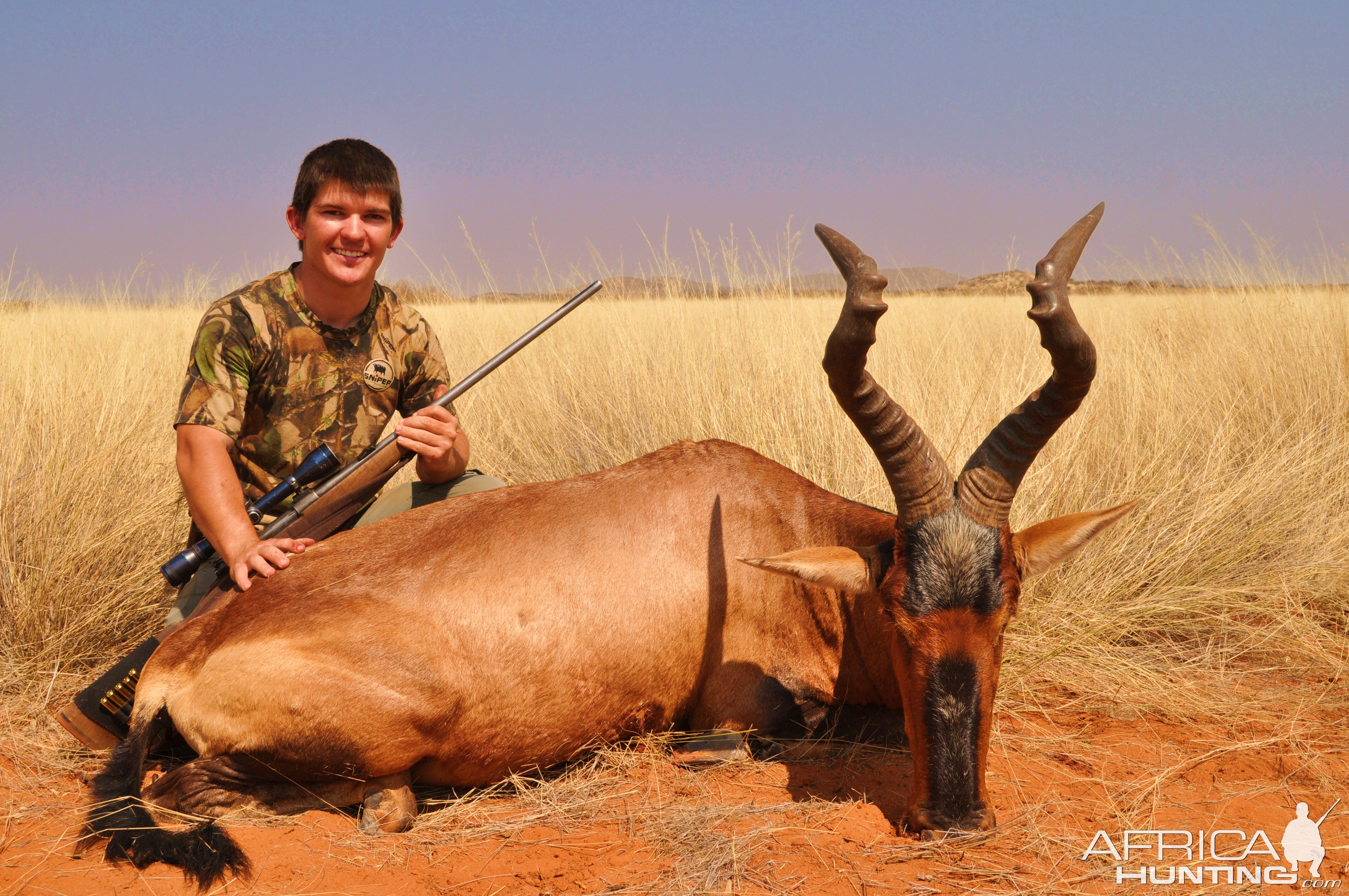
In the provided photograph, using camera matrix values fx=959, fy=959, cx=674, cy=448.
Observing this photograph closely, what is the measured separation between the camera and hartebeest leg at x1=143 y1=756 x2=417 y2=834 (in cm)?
352

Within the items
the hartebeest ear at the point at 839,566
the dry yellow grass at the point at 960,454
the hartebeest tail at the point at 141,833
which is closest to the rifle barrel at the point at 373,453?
the hartebeest tail at the point at 141,833

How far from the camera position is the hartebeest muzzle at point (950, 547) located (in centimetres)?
337

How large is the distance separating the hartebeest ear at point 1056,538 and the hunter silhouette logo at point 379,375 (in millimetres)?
3281

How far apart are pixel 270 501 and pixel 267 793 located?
5.03 feet

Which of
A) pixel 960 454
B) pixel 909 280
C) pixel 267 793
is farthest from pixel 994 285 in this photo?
pixel 267 793

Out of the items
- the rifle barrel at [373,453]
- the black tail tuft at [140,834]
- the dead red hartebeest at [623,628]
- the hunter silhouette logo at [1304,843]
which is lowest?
the hunter silhouette logo at [1304,843]

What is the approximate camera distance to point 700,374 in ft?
28.0

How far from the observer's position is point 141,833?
10.6 ft

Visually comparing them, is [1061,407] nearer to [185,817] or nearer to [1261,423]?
[185,817]

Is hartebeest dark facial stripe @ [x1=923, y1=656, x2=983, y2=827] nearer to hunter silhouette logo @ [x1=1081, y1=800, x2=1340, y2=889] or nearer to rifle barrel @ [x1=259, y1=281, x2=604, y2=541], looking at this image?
hunter silhouette logo @ [x1=1081, y1=800, x2=1340, y2=889]

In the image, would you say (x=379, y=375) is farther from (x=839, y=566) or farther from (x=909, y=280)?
(x=909, y=280)

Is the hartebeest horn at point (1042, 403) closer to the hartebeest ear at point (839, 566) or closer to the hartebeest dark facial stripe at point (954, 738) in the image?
the hartebeest ear at point (839, 566)

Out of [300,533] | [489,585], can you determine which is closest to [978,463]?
[489,585]

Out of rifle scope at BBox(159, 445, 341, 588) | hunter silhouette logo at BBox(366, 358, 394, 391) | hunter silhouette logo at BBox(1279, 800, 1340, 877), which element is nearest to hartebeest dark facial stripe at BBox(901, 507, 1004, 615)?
hunter silhouette logo at BBox(1279, 800, 1340, 877)
